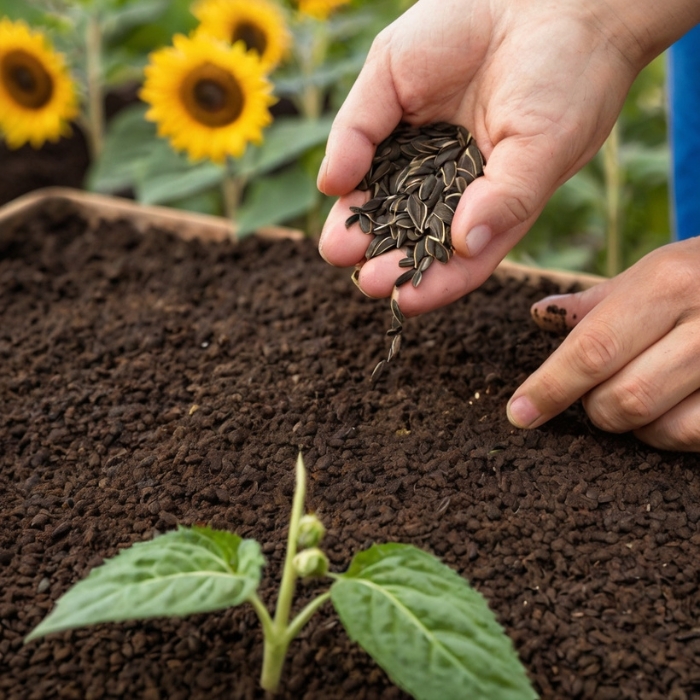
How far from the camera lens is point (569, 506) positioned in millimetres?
1421

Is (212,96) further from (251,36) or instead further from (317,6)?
(317,6)

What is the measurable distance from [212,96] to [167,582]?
1705 mm

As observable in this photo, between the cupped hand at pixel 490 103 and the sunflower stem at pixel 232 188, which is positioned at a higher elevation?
the cupped hand at pixel 490 103

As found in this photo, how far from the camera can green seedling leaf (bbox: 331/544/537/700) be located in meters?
0.98

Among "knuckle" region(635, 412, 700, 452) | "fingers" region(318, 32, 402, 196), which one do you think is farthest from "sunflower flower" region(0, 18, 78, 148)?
"knuckle" region(635, 412, 700, 452)

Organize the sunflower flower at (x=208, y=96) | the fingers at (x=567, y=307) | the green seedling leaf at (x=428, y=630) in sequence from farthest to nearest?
the sunflower flower at (x=208, y=96) < the fingers at (x=567, y=307) < the green seedling leaf at (x=428, y=630)

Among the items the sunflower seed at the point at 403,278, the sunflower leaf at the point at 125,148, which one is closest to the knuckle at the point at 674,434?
the sunflower seed at the point at 403,278

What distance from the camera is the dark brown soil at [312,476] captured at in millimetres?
1204

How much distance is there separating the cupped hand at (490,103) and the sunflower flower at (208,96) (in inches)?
27.2

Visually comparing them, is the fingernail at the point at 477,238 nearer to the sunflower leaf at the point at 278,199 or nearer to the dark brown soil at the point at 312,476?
the dark brown soil at the point at 312,476

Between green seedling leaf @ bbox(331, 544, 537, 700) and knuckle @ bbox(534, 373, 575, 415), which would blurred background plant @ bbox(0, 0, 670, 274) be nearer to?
knuckle @ bbox(534, 373, 575, 415)

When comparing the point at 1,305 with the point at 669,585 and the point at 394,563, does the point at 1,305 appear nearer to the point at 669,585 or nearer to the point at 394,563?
the point at 394,563

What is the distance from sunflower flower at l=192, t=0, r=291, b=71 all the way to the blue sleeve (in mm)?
1228

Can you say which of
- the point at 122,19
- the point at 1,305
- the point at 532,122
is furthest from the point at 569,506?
the point at 122,19
